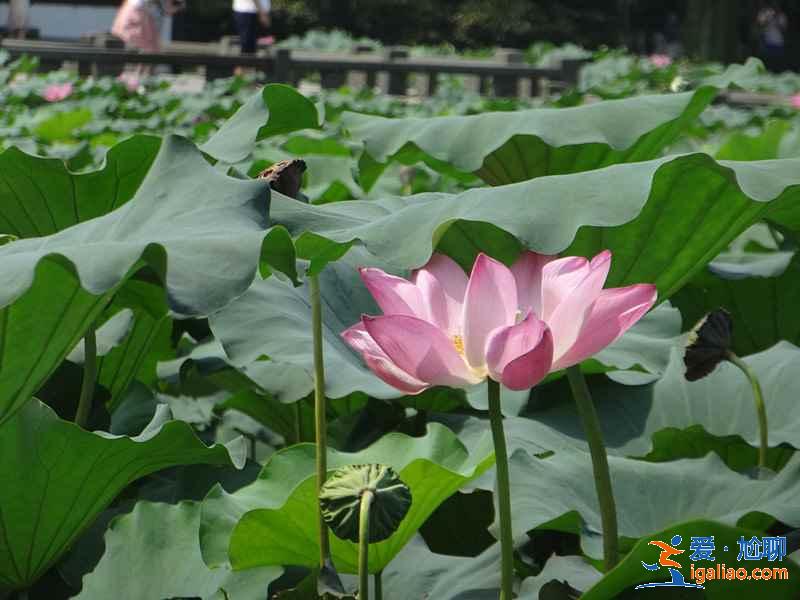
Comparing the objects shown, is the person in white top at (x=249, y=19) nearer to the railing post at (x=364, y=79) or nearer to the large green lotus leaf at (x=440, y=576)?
the railing post at (x=364, y=79)

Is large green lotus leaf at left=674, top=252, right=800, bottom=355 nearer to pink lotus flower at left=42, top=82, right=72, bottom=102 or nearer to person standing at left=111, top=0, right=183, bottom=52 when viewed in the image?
pink lotus flower at left=42, top=82, right=72, bottom=102

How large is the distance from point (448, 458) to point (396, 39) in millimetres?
19017

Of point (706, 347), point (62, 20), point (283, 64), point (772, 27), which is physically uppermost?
point (706, 347)

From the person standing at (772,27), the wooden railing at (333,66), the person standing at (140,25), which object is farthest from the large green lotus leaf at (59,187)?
the person standing at (772,27)

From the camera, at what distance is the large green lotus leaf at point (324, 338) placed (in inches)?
43.3

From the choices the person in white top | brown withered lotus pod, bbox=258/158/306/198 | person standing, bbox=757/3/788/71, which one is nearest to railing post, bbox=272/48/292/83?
the person in white top

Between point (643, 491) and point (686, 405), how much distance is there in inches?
9.6

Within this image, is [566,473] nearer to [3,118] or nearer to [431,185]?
[431,185]

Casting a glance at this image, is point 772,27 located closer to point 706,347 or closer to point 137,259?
point 706,347

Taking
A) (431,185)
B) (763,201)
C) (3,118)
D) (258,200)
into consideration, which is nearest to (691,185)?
(763,201)

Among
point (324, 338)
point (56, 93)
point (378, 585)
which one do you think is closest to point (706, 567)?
point (378, 585)

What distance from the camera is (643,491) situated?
3.13 ft

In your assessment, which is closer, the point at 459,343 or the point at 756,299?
the point at 459,343

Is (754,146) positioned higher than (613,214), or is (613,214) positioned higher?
(613,214)
